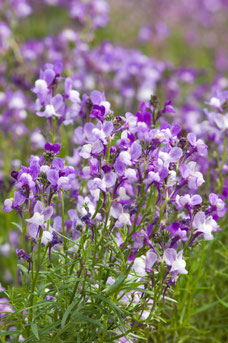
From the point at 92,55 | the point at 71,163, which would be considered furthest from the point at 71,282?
the point at 92,55

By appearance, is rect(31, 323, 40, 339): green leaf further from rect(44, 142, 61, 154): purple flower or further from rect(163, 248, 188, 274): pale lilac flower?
rect(44, 142, 61, 154): purple flower

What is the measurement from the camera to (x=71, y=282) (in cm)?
190

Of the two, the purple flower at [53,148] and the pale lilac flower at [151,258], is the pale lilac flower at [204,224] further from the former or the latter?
the purple flower at [53,148]

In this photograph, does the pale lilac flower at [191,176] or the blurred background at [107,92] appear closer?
the pale lilac flower at [191,176]

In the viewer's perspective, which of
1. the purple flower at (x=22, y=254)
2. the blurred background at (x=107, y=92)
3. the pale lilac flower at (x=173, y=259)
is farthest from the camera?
the blurred background at (x=107, y=92)

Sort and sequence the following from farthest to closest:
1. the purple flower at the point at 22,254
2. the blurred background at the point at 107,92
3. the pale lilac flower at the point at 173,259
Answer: the blurred background at the point at 107,92, the purple flower at the point at 22,254, the pale lilac flower at the point at 173,259

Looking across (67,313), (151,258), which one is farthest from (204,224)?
(67,313)

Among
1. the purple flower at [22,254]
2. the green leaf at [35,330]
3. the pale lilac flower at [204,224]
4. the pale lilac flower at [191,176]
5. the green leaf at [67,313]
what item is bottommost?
the green leaf at [35,330]

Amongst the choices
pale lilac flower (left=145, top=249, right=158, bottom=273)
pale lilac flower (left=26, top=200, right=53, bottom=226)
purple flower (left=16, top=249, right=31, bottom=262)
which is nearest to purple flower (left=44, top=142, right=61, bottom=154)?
pale lilac flower (left=26, top=200, right=53, bottom=226)

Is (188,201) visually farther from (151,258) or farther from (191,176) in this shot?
(151,258)

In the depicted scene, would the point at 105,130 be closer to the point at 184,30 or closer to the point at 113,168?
the point at 113,168

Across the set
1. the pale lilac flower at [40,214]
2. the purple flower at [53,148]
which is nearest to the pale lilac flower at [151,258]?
the pale lilac flower at [40,214]

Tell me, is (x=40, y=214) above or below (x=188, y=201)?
below

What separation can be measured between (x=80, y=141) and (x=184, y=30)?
9552 millimetres
